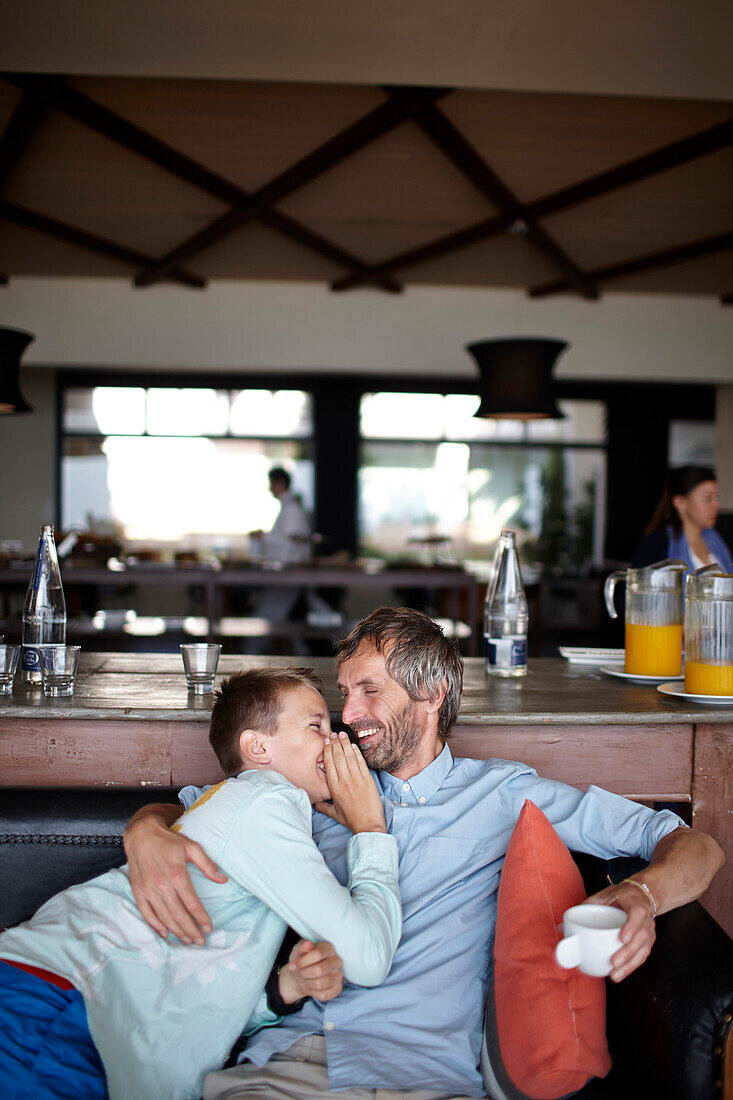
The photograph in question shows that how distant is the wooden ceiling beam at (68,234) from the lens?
5438 millimetres

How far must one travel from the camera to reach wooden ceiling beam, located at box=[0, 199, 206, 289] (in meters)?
5.44

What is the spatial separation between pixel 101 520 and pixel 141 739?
7.22m

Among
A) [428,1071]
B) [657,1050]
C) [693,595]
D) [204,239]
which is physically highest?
[204,239]

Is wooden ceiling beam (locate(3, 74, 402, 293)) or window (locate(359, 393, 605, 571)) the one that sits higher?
wooden ceiling beam (locate(3, 74, 402, 293))

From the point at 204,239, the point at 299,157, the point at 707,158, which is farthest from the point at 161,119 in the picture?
the point at 707,158

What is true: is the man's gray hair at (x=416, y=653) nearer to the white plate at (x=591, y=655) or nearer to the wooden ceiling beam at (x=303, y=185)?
the white plate at (x=591, y=655)

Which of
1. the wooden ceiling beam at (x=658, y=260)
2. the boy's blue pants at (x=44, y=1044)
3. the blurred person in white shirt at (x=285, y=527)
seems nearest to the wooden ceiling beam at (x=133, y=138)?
the blurred person in white shirt at (x=285, y=527)

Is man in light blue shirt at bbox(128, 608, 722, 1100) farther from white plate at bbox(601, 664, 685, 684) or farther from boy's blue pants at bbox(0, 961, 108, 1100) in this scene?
white plate at bbox(601, 664, 685, 684)

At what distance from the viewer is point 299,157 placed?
4734 millimetres

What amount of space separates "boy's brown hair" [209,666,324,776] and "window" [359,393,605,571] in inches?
277

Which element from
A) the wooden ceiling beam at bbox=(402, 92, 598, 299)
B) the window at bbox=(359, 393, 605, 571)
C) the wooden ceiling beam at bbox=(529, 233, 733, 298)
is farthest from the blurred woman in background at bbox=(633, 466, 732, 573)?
the window at bbox=(359, 393, 605, 571)

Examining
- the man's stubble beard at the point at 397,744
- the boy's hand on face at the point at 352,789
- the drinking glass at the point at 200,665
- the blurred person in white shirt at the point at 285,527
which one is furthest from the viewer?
the blurred person in white shirt at the point at 285,527

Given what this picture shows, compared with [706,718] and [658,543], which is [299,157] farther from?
[706,718]

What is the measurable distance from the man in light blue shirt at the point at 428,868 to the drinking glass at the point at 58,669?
53 cm
